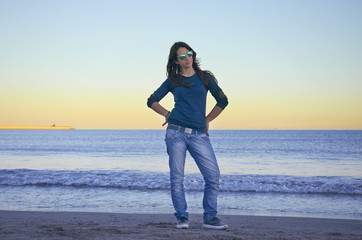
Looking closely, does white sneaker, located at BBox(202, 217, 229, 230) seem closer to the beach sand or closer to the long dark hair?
the beach sand

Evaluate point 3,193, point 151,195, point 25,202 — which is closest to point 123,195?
point 151,195

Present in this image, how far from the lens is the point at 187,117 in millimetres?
4516

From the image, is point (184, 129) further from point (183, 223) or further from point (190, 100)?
point (183, 223)

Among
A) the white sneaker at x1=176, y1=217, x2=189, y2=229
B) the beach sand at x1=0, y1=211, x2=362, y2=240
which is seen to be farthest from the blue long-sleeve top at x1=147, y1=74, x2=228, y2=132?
the beach sand at x1=0, y1=211, x2=362, y2=240

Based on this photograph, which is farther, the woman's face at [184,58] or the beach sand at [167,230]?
the woman's face at [184,58]

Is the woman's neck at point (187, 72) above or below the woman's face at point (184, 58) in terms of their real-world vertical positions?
below

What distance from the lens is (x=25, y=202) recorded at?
8922mm

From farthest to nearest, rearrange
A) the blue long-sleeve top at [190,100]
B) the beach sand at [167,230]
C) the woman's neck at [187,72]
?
the woman's neck at [187,72] < the blue long-sleeve top at [190,100] < the beach sand at [167,230]

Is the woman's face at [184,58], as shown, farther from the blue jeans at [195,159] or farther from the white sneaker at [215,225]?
the white sneaker at [215,225]

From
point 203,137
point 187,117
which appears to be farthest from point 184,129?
point 203,137

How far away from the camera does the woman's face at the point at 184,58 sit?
4.53 metres

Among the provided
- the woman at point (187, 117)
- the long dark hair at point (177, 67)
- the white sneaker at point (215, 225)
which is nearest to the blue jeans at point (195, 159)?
the woman at point (187, 117)

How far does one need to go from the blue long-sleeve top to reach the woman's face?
0.15 m

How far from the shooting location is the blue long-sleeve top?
4500mm
